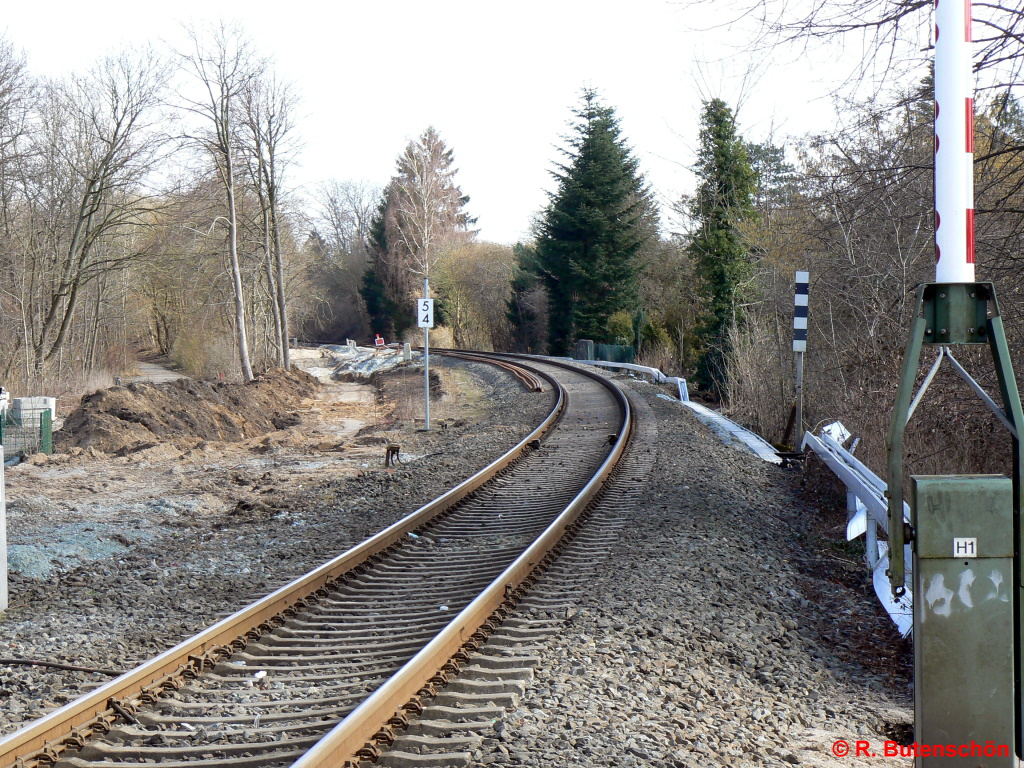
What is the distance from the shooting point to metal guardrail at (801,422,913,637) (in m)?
6.07

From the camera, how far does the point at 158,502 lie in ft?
35.9

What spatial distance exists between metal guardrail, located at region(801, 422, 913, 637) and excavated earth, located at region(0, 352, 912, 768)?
0.59ft

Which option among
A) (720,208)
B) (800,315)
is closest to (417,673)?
(800,315)

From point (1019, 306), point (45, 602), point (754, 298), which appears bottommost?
point (45, 602)

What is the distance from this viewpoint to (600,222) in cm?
4112

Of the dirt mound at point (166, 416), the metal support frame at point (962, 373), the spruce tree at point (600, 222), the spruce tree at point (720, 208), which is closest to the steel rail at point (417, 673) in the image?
the metal support frame at point (962, 373)

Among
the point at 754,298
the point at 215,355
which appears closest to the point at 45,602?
the point at 754,298

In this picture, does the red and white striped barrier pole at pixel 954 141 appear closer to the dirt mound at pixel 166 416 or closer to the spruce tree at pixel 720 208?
the dirt mound at pixel 166 416

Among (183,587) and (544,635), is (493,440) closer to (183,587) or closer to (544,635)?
(183,587)

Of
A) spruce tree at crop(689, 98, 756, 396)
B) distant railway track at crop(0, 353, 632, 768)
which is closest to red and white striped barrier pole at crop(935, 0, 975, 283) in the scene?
distant railway track at crop(0, 353, 632, 768)

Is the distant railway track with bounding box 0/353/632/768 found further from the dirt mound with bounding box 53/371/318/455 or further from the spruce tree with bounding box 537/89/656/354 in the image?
the spruce tree with bounding box 537/89/656/354

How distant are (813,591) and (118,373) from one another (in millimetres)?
39342

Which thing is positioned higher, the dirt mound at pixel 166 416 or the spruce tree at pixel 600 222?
the spruce tree at pixel 600 222

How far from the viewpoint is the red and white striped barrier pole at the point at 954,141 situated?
3682mm
